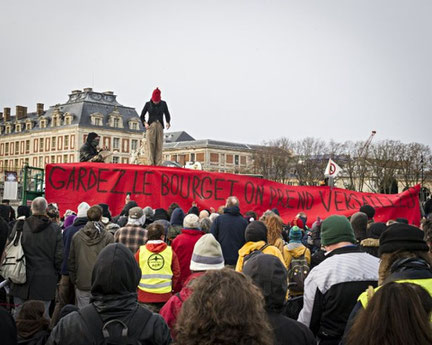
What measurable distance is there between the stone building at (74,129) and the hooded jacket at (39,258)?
86.2 metres

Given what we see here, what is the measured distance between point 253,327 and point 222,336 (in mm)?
151

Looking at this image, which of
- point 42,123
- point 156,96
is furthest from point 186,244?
point 42,123

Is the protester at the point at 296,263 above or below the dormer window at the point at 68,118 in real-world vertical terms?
below

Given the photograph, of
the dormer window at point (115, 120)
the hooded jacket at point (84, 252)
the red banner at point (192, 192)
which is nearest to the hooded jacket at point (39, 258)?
the hooded jacket at point (84, 252)

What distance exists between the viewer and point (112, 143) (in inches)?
3809

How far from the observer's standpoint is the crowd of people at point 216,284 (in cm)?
271

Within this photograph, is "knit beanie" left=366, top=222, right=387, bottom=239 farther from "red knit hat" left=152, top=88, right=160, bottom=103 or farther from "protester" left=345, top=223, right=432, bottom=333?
"red knit hat" left=152, top=88, right=160, bottom=103

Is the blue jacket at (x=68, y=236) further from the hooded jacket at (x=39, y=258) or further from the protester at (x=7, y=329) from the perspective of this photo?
the protester at (x=7, y=329)

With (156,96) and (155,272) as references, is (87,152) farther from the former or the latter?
→ (155,272)

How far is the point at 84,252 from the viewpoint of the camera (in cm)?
755

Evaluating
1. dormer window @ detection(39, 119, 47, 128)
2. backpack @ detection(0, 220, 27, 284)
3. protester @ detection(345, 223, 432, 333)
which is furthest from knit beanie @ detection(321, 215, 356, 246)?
dormer window @ detection(39, 119, 47, 128)

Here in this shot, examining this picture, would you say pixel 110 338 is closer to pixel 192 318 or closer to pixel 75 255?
pixel 192 318

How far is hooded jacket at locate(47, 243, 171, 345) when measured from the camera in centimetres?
340

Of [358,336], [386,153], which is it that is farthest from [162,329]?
[386,153]
